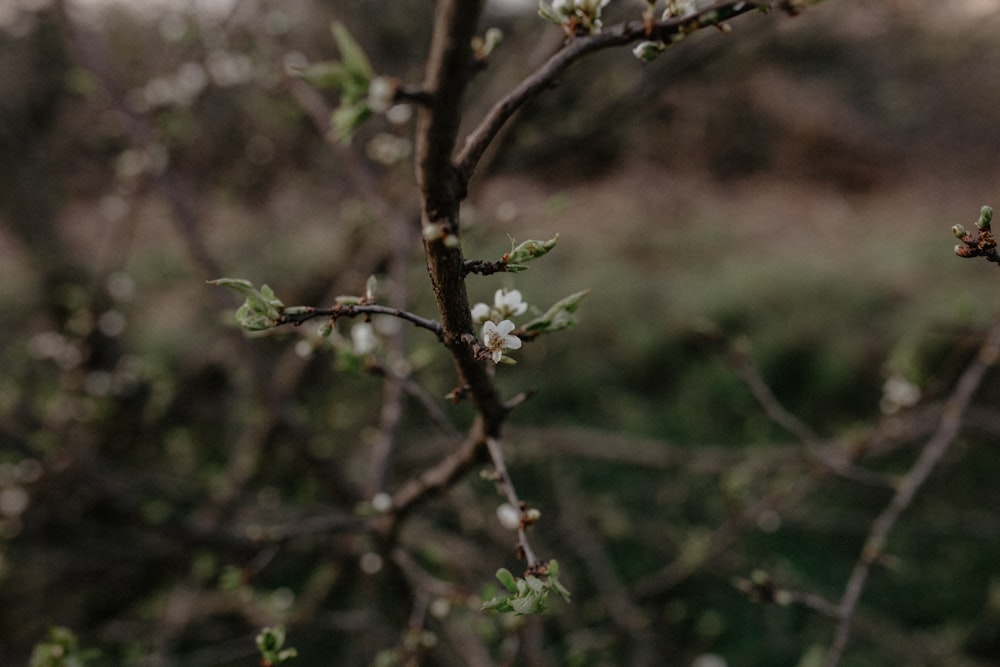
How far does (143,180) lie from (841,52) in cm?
1158

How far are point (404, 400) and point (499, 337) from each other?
1.12m

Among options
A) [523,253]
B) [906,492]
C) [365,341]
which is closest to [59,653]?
[365,341]

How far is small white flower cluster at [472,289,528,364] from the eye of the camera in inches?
26.7

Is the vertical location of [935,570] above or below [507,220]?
below

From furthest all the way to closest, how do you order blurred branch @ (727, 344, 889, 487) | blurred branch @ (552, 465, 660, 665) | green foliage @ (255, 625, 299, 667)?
blurred branch @ (552, 465, 660, 665) < blurred branch @ (727, 344, 889, 487) < green foliage @ (255, 625, 299, 667)

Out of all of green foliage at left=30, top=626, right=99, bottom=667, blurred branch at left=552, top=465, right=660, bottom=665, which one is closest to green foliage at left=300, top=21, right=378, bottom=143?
green foliage at left=30, top=626, right=99, bottom=667

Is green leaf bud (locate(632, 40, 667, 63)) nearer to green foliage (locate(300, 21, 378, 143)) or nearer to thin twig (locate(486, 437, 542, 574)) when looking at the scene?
green foliage (locate(300, 21, 378, 143))

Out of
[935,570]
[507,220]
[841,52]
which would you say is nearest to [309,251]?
[507,220]

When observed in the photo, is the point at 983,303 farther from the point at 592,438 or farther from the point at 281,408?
the point at 281,408

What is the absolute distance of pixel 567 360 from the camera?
16.4 ft

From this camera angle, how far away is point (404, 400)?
1.77 metres

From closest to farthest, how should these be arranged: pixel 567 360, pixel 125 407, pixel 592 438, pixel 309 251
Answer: pixel 592 438
pixel 125 407
pixel 567 360
pixel 309 251

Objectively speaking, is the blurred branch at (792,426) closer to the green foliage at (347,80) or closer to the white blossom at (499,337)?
the white blossom at (499,337)

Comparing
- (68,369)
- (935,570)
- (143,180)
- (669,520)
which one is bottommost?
(935,570)
